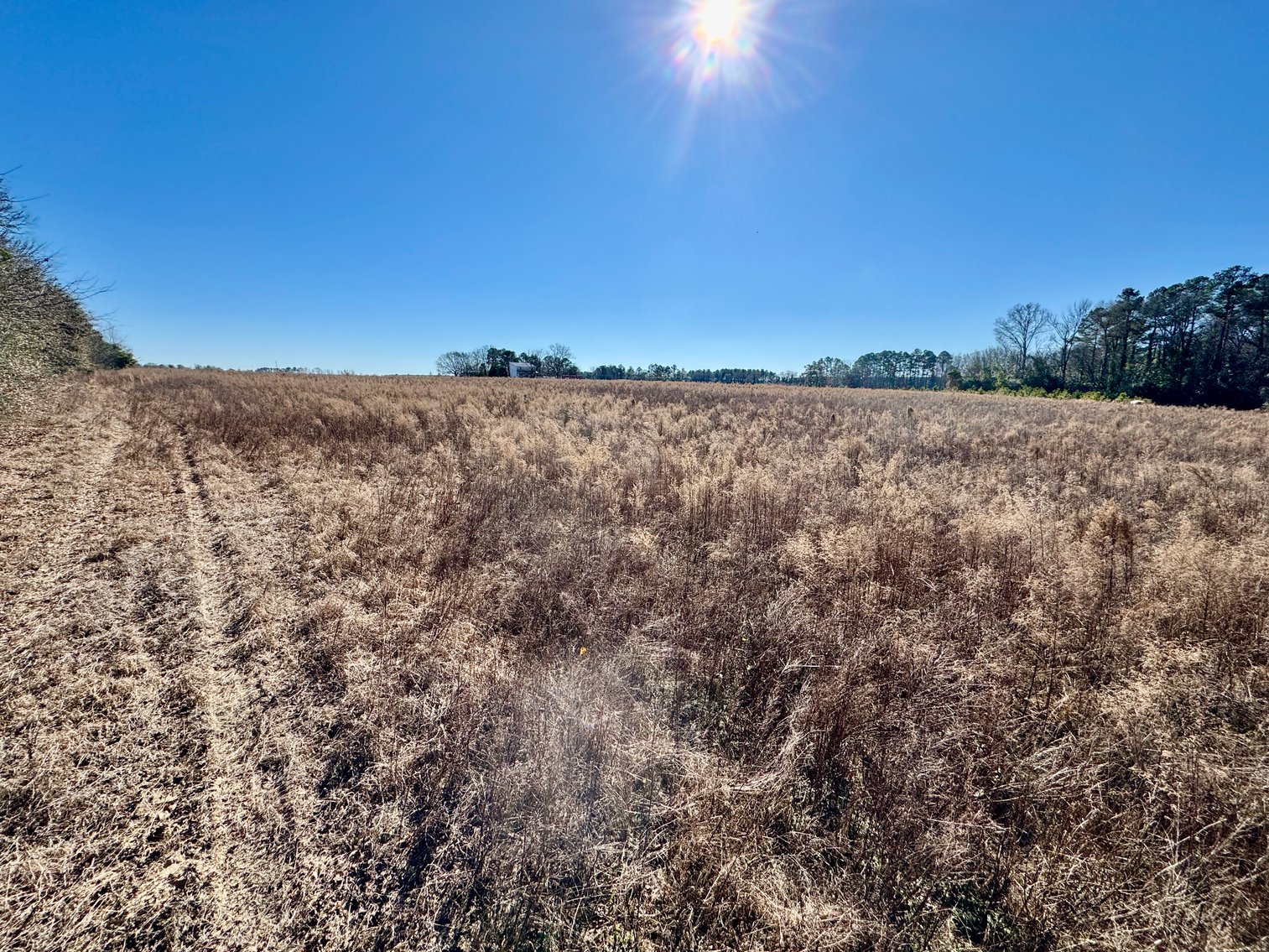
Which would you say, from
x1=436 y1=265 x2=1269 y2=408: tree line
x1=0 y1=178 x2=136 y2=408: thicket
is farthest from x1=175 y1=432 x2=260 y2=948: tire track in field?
A: x1=436 y1=265 x2=1269 y2=408: tree line

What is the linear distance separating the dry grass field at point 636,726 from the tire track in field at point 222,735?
0.01 metres

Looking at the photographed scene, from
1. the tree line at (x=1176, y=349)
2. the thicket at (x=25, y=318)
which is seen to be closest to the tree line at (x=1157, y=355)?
the tree line at (x=1176, y=349)

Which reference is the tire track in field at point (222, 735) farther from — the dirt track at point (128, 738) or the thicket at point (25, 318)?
the thicket at point (25, 318)

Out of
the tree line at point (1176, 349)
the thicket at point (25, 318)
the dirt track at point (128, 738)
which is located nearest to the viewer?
the dirt track at point (128, 738)

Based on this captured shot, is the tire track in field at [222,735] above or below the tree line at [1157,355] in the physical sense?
below

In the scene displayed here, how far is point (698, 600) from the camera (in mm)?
3566

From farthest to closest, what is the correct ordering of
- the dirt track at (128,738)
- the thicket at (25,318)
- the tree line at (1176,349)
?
1. the tree line at (1176,349)
2. the thicket at (25,318)
3. the dirt track at (128,738)

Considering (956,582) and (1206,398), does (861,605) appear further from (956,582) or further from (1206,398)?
(1206,398)

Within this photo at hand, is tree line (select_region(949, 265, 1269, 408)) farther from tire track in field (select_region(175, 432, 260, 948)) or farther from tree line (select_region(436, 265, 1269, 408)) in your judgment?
tire track in field (select_region(175, 432, 260, 948))

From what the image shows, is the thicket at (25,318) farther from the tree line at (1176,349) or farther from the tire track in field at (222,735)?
the tree line at (1176,349)

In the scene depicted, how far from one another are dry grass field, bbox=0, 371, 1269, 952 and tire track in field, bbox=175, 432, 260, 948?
1cm

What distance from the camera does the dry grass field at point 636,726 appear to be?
1618 mm

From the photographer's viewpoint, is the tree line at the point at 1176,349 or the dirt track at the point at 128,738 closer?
the dirt track at the point at 128,738

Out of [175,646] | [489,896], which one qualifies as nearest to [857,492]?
[489,896]
